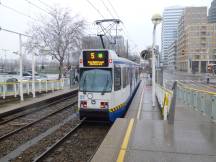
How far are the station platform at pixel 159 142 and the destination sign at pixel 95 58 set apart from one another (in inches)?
122

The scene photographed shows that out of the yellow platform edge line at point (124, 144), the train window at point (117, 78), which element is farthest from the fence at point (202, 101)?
the train window at point (117, 78)

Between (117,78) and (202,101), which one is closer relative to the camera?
(202,101)

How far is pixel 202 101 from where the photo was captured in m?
11.3

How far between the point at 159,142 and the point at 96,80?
5310 mm

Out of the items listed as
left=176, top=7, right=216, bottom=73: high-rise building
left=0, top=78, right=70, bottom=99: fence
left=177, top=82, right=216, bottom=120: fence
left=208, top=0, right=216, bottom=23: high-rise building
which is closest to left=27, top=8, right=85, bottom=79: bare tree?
left=0, top=78, right=70, bottom=99: fence

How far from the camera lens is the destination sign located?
11.6m

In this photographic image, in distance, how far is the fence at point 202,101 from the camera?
9.98m

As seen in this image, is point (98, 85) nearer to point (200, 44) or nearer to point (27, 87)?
point (27, 87)

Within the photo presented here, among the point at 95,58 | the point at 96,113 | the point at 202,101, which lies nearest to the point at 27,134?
the point at 96,113

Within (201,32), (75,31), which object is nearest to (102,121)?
(75,31)

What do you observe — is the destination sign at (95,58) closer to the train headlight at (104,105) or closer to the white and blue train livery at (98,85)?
the white and blue train livery at (98,85)

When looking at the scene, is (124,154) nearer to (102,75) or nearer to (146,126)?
(146,126)

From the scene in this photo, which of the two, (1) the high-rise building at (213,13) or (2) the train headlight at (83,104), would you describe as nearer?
(2) the train headlight at (83,104)

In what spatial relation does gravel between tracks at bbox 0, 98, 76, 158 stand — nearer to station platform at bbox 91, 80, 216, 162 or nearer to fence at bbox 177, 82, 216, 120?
station platform at bbox 91, 80, 216, 162
